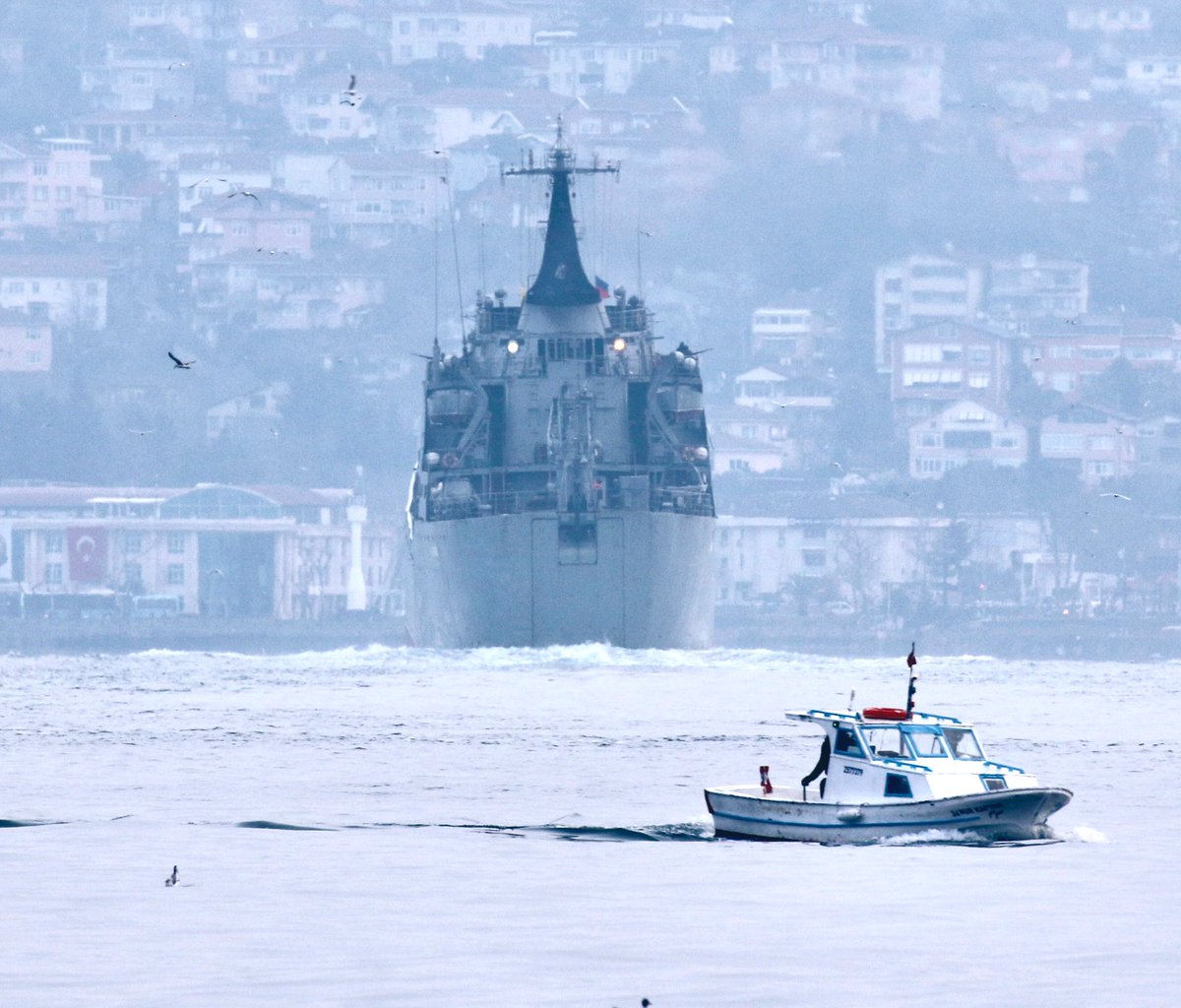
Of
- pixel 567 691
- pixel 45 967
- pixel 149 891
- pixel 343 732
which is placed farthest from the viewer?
pixel 567 691

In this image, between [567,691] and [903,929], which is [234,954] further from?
[567,691]

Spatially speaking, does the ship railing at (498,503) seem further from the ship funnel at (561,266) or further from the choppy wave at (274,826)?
the choppy wave at (274,826)

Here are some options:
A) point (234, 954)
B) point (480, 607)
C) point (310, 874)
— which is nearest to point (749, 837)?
point (310, 874)

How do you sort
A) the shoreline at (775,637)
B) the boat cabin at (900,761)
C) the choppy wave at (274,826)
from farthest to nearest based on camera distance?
1. the shoreline at (775,637)
2. the choppy wave at (274,826)
3. the boat cabin at (900,761)

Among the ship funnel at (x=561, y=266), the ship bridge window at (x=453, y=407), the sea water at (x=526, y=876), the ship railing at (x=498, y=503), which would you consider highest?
the ship funnel at (x=561, y=266)

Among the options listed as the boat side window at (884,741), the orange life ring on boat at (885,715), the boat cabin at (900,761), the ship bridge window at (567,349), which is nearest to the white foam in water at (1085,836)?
the boat cabin at (900,761)

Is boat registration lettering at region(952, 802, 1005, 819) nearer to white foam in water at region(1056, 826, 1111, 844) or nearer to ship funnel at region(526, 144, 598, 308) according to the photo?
white foam in water at region(1056, 826, 1111, 844)

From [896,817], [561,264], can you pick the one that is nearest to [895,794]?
[896,817]
